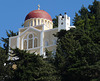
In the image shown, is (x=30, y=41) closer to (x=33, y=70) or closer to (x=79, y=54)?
(x=79, y=54)

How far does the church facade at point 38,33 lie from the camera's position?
145 feet

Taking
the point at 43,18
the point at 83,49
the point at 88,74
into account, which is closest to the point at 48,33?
the point at 43,18

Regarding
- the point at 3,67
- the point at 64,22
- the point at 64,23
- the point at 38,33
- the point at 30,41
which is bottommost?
the point at 3,67

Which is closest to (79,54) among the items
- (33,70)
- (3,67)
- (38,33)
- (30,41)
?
(33,70)

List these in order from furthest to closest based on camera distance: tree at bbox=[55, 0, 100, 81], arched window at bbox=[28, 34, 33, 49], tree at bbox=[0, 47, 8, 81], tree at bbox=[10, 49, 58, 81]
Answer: arched window at bbox=[28, 34, 33, 49] < tree at bbox=[0, 47, 8, 81] < tree at bbox=[55, 0, 100, 81] < tree at bbox=[10, 49, 58, 81]

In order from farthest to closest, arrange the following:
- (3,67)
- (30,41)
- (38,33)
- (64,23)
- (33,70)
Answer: (30,41) → (38,33) → (64,23) → (3,67) → (33,70)

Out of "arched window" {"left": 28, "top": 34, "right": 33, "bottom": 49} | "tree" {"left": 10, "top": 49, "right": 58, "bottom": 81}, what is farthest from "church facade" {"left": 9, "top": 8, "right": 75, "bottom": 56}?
"tree" {"left": 10, "top": 49, "right": 58, "bottom": 81}

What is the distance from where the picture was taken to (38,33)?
45812mm

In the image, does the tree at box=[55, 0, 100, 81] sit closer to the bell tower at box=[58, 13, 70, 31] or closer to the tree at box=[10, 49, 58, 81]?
the tree at box=[10, 49, 58, 81]

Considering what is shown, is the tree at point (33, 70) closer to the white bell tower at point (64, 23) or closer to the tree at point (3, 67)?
the tree at point (3, 67)

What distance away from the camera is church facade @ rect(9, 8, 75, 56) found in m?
44.2

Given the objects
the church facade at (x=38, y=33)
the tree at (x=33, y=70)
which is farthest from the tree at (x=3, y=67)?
the church facade at (x=38, y=33)

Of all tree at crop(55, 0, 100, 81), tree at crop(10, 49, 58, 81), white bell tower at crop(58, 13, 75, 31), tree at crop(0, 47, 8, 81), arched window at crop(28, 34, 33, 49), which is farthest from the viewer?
arched window at crop(28, 34, 33, 49)

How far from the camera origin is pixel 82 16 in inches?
1886
